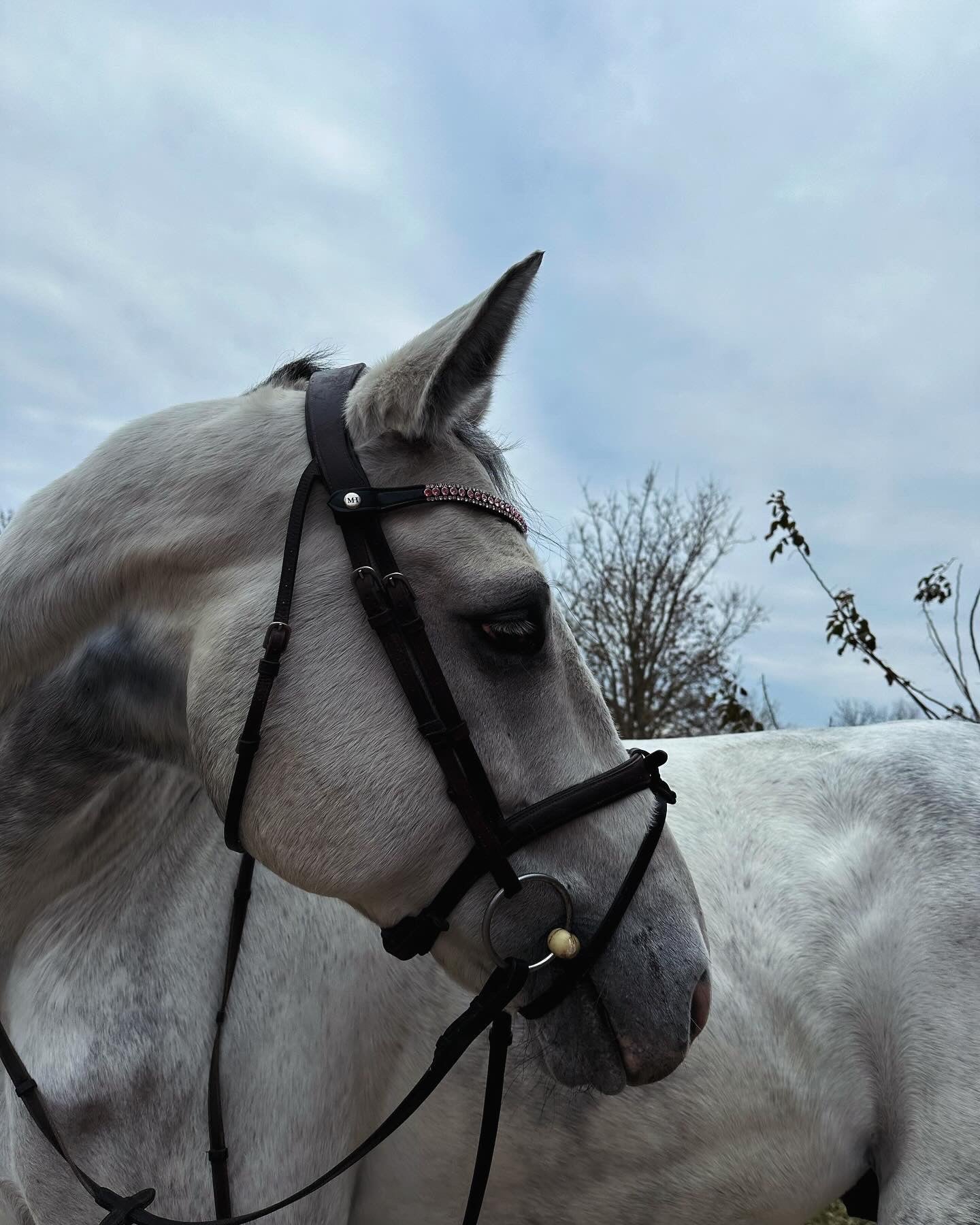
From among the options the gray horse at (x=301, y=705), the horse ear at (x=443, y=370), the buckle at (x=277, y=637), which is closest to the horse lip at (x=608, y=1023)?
the gray horse at (x=301, y=705)

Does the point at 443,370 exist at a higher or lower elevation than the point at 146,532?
higher

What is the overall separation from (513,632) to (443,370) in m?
0.52

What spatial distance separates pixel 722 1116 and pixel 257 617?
174cm

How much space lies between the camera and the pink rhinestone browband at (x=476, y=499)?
179 cm

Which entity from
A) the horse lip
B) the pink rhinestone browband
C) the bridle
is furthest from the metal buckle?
the pink rhinestone browband

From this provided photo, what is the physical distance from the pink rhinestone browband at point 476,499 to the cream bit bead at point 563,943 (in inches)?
32.0

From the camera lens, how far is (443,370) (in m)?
1.72

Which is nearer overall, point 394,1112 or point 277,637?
point 277,637

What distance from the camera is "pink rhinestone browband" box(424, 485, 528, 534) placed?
1.79 metres

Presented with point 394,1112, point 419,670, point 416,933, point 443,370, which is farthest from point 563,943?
point 443,370

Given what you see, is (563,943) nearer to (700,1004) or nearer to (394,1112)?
(700,1004)

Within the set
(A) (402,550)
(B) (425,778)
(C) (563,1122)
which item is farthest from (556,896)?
(C) (563,1122)

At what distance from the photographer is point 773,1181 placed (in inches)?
91.3

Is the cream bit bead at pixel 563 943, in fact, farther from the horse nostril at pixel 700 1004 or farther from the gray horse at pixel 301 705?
the horse nostril at pixel 700 1004
